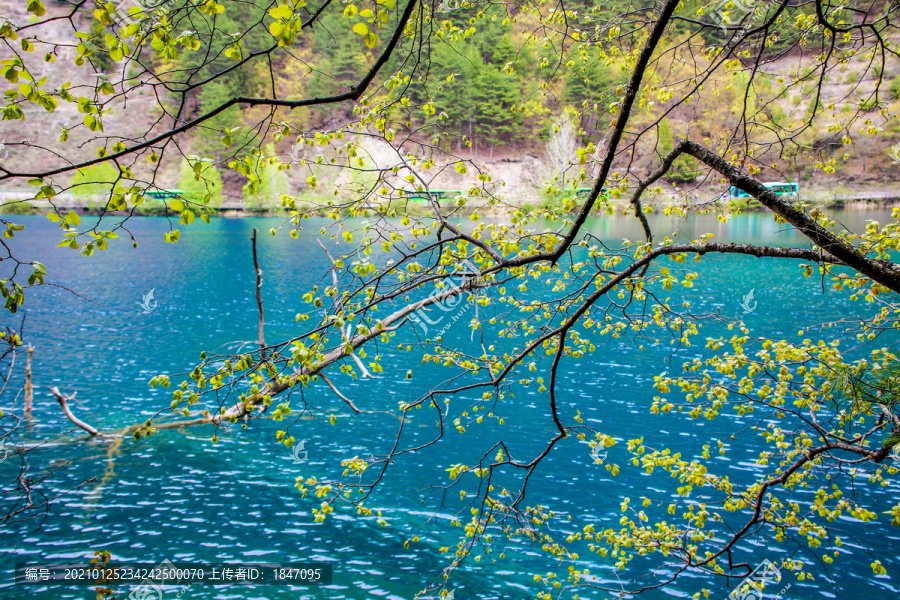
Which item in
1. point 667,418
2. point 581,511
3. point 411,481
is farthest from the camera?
point 667,418

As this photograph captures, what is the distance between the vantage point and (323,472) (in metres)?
11.9

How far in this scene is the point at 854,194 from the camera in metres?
68.8

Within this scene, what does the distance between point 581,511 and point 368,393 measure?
317 inches

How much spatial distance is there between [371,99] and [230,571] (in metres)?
7.65

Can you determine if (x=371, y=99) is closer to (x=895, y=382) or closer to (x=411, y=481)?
(x=895, y=382)

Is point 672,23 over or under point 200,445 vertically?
over

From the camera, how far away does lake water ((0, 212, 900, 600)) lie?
347 inches

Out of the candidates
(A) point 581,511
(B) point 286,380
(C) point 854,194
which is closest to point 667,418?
(A) point 581,511

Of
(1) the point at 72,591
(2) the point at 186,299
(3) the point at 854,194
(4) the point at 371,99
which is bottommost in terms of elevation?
(1) the point at 72,591

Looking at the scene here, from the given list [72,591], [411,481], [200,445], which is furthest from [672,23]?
[200,445]

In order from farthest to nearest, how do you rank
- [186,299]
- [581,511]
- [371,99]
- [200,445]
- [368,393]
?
[186,299] < [368,393] < [200,445] < [581,511] < [371,99]

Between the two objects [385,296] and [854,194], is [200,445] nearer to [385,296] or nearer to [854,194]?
[385,296]

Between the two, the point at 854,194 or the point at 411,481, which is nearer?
the point at 411,481

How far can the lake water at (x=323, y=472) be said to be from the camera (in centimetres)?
880
